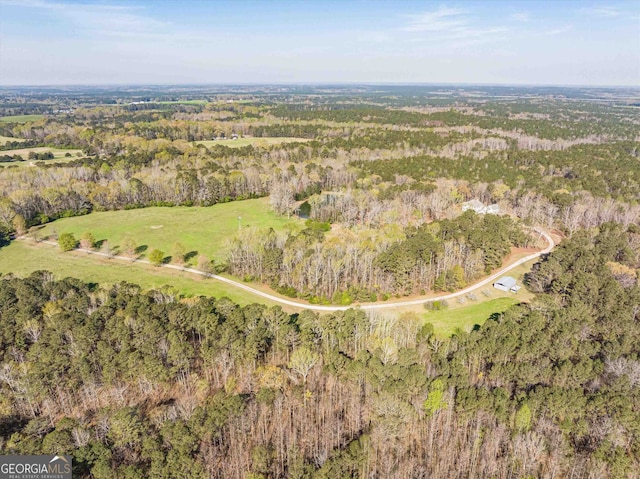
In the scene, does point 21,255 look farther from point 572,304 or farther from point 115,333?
point 572,304

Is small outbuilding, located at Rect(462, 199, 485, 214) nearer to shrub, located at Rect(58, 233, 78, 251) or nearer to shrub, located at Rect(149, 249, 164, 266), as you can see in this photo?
shrub, located at Rect(149, 249, 164, 266)

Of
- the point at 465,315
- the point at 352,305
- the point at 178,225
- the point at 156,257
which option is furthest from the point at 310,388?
the point at 178,225

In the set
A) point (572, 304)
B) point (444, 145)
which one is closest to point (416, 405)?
point (572, 304)

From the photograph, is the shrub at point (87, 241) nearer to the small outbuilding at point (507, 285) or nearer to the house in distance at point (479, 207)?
the small outbuilding at point (507, 285)

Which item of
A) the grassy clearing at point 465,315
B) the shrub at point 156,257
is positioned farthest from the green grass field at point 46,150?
the grassy clearing at point 465,315

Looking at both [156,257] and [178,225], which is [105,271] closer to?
[156,257]

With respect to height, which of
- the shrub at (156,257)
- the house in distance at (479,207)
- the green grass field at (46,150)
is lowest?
the shrub at (156,257)
